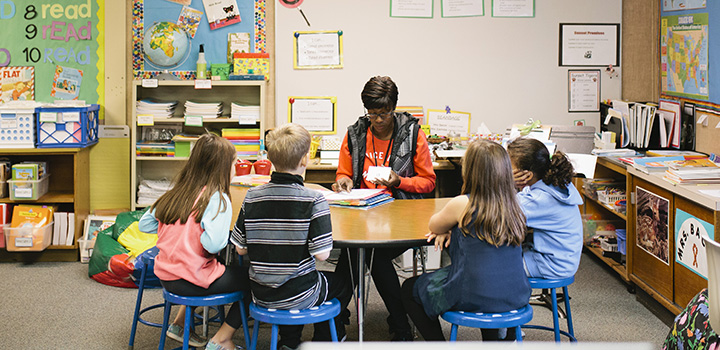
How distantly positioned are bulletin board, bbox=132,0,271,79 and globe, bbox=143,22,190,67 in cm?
10

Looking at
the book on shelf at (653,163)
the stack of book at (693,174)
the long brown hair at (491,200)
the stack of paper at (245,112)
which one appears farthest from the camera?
the stack of paper at (245,112)

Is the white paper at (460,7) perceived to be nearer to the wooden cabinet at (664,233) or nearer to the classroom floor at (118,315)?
the wooden cabinet at (664,233)

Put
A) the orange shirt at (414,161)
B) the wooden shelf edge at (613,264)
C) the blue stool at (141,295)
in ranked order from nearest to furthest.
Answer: the blue stool at (141,295)
the orange shirt at (414,161)
the wooden shelf edge at (613,264)

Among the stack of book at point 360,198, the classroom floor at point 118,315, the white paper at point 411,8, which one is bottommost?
the classroom floor at point 118,315

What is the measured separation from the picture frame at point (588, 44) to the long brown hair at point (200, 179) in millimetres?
3205

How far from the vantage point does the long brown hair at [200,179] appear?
9.25 ft

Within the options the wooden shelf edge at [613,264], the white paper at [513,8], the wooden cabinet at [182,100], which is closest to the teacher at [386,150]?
the wooden shelf edge at [613,264]

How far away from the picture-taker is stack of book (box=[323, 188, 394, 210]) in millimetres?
3225

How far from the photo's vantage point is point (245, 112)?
5117 mm

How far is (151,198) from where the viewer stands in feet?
16.9

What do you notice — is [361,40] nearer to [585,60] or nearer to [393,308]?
[585,60]

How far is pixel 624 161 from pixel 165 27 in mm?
3151

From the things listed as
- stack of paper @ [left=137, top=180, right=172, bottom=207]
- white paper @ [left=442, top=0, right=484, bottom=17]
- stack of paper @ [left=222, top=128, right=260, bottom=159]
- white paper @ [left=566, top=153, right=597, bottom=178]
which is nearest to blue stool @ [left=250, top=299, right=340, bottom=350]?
white paper @ [left=566, top=153, right=597, bottom=178]

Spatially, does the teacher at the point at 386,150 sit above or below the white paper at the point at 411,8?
below
